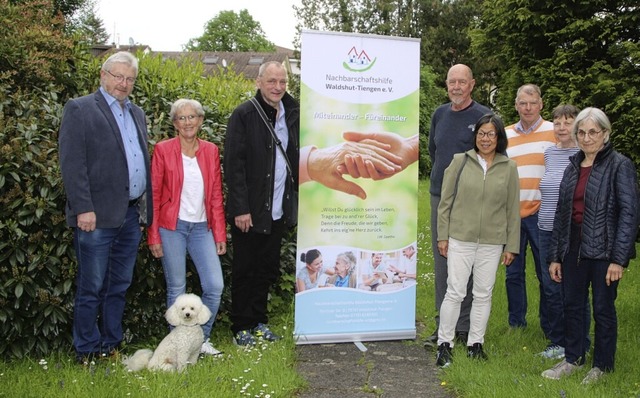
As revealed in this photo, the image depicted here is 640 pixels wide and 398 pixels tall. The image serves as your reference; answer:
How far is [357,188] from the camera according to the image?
5285 mm

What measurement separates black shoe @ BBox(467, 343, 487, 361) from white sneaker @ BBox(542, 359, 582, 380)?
482 mm

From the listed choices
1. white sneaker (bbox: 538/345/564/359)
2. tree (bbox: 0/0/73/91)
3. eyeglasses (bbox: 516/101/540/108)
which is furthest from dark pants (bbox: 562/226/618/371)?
tree (bbox: 0/0/73/91)

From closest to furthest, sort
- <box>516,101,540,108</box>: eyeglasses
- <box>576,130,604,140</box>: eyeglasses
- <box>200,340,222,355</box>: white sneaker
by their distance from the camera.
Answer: <box>576,130,604,140</box>: eyeglasses, <box>200,340,222,355</box>: white sneaker, <box>516,101,540,108</box>: eyeglasses

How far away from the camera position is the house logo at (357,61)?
5.13 metres

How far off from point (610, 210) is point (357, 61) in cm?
221

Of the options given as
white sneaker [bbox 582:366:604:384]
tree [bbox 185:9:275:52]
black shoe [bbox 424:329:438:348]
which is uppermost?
tree [bbox 185:9:275:52]

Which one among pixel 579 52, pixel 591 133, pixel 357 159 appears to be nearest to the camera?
pixel 591 133

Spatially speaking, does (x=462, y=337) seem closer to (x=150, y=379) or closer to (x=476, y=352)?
(x=476, y=352)

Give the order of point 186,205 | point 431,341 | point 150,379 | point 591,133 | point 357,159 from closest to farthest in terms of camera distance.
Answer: point 150,379, point 591,133, point 186,205, point 357,159, point 431,341

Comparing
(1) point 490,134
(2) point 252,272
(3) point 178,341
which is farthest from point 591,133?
(3) point 178,341

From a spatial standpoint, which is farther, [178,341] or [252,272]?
[252,272]

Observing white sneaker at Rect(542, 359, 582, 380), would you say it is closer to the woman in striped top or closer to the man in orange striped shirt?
the woman in striped top

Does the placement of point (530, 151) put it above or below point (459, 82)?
below

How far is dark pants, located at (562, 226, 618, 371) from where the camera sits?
442 centimetres
